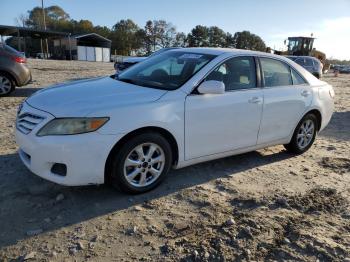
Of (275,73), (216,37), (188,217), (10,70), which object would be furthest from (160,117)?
(216,37)

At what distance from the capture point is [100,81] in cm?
461

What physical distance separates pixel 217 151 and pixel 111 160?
4.75 feet

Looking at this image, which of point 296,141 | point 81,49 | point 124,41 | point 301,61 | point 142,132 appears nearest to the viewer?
point 142,132

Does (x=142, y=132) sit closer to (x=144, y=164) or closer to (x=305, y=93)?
(x=144, y=164)

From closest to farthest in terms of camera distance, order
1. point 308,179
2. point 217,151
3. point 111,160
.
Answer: point 111,160 → point 217,151 → point 308,179

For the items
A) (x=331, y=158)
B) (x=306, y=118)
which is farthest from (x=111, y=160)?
(x=331, y=158)

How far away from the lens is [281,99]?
5051 millimetres

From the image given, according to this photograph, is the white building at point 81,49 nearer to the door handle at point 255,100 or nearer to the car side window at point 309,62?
the car side window at point 309,62

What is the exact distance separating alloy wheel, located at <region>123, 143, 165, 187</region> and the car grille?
96 centimetres

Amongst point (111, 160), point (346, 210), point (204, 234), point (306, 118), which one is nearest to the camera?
point (204, 234)

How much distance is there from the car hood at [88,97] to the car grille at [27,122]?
0.36ft

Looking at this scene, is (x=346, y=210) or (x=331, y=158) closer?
(x=346, y=210)

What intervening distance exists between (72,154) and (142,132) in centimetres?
75

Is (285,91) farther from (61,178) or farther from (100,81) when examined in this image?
(61,178)
